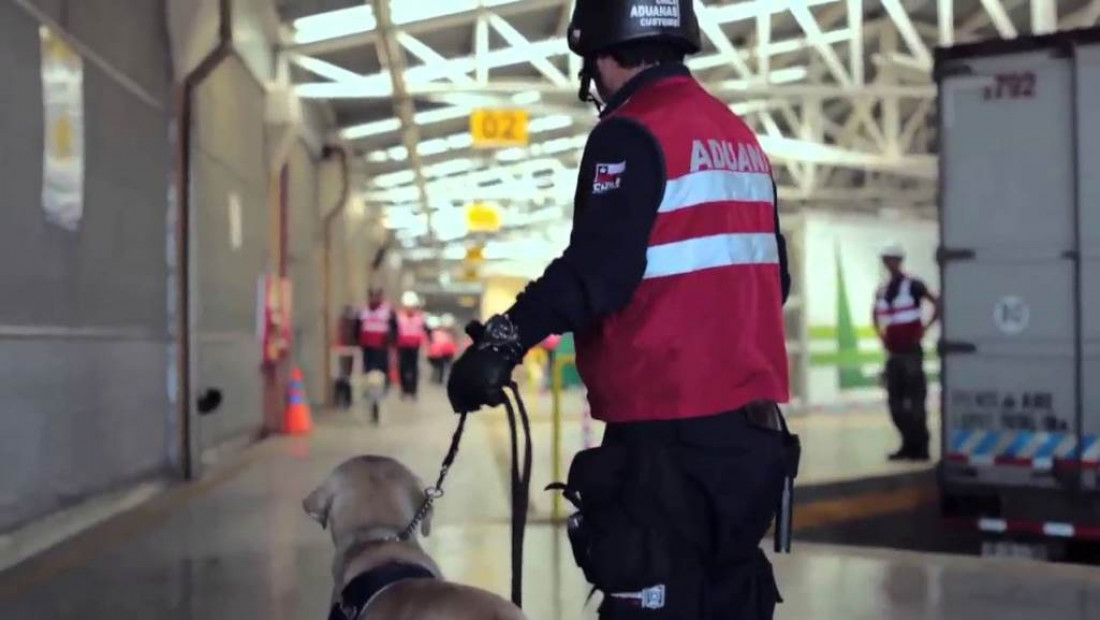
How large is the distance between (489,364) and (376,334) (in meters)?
14.5

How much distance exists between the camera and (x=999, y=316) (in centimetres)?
734

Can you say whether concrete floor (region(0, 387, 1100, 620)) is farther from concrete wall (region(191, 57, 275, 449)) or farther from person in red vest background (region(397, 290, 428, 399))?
person in red vest background (region(397, 290, 428, 399))

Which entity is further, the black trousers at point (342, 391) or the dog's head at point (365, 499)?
the black trousers at point (342, 391)

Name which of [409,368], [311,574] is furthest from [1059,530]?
[409,368]

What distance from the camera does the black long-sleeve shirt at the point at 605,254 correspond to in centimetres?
242

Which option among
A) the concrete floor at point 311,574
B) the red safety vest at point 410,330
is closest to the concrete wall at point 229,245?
the concrete floor at point 311,574

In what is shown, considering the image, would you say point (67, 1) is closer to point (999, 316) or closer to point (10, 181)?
point (10, 181)

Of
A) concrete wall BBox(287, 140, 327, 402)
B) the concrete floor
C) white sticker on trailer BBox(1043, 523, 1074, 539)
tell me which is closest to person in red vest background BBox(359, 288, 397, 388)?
concrete wall BBox(287, 140, 327, 402)

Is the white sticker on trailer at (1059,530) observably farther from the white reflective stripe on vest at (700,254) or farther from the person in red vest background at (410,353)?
the person in red vest background at (410,353)

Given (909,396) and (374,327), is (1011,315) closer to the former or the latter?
(909,396)

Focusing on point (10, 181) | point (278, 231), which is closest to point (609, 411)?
point (10, 181)

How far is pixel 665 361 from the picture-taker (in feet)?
8.22

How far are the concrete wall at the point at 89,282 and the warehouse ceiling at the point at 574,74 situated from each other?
572cm

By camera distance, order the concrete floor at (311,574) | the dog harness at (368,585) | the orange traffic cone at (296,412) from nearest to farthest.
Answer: the dog harness at (368,585), the concrete floor at (311,574), the orange traffic cone at (296,412)
